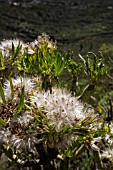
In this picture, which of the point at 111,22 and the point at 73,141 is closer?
the point at 73,141

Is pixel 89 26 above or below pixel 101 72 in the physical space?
below

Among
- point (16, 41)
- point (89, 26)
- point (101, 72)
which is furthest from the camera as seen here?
point (89, 26)

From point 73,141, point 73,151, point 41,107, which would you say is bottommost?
point 73,151

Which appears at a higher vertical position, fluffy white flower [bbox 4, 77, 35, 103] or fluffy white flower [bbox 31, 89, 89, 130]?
fluffy white flower [bbox 4, 77, 35, 103]

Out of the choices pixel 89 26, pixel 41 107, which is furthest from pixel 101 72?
pixel 89 26

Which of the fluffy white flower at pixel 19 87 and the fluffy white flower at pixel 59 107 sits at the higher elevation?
the fluffy white flower at pixel 19 87

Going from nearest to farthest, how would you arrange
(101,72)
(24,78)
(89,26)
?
(24,78)
(101,72)
(89,26)

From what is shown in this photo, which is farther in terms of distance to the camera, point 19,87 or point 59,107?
point 19,87

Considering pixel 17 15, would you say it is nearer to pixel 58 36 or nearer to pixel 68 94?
pixel 58 36
